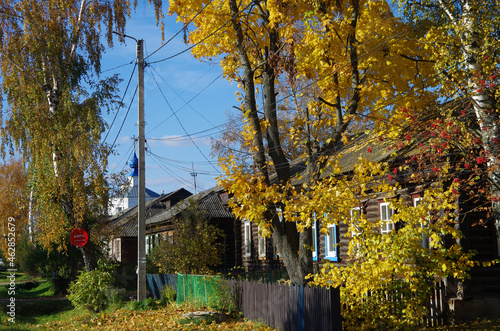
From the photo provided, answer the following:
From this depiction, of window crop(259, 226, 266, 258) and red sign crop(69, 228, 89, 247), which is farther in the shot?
window crop(259, 226, 266, 258)

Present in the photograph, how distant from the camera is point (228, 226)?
34281mm

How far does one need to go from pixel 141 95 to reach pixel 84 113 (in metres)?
6.29

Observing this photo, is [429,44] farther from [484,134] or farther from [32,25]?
[32,25]

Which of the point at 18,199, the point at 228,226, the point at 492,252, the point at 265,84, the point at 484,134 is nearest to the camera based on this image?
the point at 484,134

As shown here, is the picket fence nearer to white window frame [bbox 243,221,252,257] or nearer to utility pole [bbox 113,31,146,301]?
utility pole [bbox 113,31,146,301]

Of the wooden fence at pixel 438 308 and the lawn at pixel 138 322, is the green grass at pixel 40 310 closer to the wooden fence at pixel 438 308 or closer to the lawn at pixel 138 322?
the lawn at pixel 138 322

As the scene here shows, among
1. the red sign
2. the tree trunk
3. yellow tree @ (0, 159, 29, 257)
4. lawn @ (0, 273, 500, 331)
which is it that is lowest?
lawn @ (0, 273, 500, 331)

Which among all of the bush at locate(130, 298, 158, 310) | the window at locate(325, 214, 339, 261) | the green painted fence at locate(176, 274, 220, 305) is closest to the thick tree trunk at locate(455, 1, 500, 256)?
the green painted fence at locate(176, 274, 220, 305)

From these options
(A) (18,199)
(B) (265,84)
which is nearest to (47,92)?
(A) (18,199)

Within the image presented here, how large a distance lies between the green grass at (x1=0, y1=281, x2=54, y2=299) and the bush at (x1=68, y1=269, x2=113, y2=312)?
12666 mm

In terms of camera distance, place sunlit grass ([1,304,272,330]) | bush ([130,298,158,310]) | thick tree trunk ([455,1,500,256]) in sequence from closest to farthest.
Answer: thick tree trunk ([455,1,500,256])
sunlit grass ([1,304,272,330])
bush ([130,298,158,310])

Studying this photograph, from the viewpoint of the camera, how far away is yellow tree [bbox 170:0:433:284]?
14039 mm

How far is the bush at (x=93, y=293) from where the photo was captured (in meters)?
19.8

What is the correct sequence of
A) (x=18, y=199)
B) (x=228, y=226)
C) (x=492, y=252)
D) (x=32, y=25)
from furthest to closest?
1. (x=228, y=226)
2. (x=18, y=199)
3. (x=32, y=25)
4. (x=492, y=252)
